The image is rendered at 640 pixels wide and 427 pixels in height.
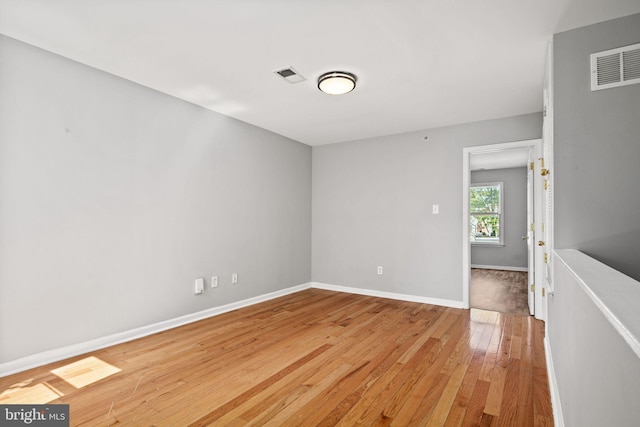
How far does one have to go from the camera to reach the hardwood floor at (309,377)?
1.90 meters

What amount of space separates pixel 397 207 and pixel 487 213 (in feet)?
15.1

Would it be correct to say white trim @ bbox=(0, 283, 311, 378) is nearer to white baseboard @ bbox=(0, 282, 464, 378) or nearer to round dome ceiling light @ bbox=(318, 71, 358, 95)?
white baseboard @ bbox=(0, 282, 464, 378)

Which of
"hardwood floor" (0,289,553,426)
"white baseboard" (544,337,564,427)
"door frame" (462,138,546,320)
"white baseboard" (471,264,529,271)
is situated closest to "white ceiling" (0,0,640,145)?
"door frame" (462,138,546,320)

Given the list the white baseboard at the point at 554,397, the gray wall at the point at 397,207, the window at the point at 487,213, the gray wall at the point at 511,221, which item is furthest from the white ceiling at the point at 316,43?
the window at the point at 487,213

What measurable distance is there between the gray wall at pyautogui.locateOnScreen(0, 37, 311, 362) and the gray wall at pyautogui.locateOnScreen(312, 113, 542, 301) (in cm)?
146

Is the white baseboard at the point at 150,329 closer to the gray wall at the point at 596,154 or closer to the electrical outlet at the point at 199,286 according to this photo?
the electrical outlet at the point at 199,286

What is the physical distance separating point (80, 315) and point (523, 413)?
3353 millimetres

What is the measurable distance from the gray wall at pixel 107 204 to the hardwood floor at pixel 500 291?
3251 millimetres

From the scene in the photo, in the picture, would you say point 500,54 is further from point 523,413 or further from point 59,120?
point 59,120

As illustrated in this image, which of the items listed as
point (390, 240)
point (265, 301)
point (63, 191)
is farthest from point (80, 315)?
point (390, 240)

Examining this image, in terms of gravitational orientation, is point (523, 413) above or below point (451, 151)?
below

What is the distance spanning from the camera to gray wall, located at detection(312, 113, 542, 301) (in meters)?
4.38

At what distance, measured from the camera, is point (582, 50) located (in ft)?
7.39

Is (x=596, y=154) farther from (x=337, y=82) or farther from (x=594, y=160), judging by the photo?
(x=337, y=82)
